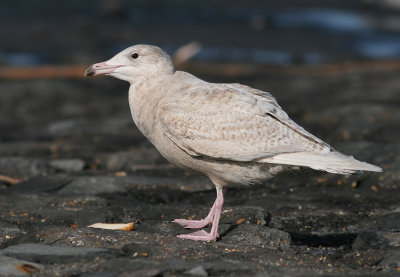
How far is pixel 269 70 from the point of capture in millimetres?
14469

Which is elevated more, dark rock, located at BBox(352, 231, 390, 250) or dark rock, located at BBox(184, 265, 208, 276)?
dark rock, located at BBox(184, 265, 208, 276)

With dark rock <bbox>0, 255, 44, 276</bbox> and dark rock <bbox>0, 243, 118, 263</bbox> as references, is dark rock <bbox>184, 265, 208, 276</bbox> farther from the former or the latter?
dark rock <bbox>0, 255, 44, 276</bbox>

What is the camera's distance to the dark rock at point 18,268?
→ 461 cm

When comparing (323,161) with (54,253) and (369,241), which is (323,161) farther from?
(54,253)

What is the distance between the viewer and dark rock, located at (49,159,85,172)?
25.9 feet

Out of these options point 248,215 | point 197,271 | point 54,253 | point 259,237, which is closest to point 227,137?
point 248,215

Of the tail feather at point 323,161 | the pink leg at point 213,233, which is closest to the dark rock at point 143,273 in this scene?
the pink leg at point 213,233

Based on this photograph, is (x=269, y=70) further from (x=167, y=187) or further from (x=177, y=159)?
(x=177, y=159)

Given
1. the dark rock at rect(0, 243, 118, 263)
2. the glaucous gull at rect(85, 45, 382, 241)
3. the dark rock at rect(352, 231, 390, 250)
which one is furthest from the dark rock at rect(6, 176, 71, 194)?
the dark rock at rect(352, 231, 390, 250)

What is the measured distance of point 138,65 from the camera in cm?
630

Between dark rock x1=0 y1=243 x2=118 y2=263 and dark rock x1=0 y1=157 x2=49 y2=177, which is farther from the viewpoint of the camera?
dark rock x1=0 y1=157 x2=49 y2=177

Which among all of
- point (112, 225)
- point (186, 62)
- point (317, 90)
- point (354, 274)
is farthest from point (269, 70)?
point (354, 274)

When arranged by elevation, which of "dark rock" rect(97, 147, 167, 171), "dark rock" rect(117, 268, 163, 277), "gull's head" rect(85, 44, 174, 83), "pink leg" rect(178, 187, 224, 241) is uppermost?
"gull's head" rect(85, 44, 174, 83)

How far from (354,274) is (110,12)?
1598 cm
